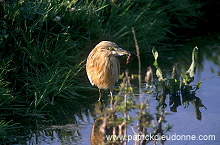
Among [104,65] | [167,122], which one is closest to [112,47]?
[104,65]

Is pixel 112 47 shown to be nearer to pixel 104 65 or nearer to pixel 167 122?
pixel 104 65

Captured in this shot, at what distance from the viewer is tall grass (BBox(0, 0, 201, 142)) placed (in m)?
6.89

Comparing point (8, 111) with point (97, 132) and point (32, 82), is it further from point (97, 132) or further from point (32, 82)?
point (97, 132)

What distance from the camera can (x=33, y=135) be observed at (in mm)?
5863

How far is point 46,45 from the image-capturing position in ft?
24.9

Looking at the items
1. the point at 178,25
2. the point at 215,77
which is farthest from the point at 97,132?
the point at 178,25

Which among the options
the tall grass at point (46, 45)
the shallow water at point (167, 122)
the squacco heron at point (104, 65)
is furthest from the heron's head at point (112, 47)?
the shallow water at point (167, 122)

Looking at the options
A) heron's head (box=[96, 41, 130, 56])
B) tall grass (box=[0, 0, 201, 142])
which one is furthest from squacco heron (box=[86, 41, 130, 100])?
tall grass (box=[0, 0, 201, 142])

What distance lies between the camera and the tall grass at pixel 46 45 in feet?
22.6

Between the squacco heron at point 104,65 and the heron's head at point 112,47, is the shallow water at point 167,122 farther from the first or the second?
the heron's head at point 112,47

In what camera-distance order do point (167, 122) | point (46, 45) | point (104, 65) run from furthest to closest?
point (46, 45), point (104, 65), point (167, 122)

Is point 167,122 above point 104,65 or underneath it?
underneath

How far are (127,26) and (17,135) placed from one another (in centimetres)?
441

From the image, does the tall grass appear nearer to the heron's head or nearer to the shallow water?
the shallow water
